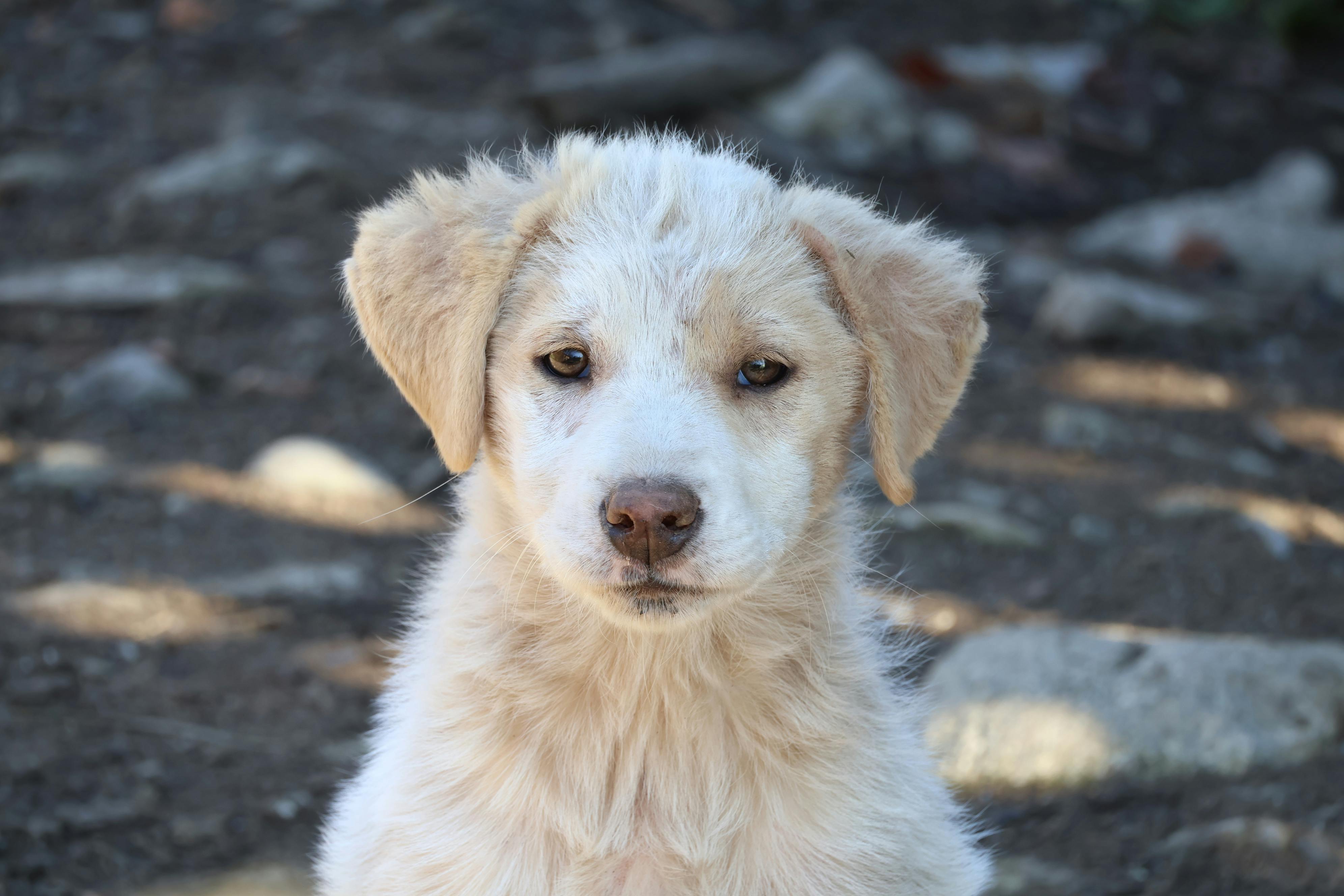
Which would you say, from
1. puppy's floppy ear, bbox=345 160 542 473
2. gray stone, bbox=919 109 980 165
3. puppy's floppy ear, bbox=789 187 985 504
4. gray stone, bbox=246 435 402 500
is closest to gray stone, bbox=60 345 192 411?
gray stone, bbox=246 435 402 500

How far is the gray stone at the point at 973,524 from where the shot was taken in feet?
22.3

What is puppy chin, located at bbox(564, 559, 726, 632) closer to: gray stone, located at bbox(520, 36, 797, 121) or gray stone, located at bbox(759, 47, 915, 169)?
gray stone, located at bbox(520, 36, 797, 121)

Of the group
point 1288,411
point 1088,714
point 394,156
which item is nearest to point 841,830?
point 1088,714

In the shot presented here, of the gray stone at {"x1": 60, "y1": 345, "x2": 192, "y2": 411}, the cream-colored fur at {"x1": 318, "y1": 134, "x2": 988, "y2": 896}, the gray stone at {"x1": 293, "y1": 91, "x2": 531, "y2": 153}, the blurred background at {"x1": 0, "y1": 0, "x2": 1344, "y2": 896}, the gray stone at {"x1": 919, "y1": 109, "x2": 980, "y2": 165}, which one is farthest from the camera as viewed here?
the gray stone at {"x1": 919, "y1": 109, "x2": 980, "y2": 165}

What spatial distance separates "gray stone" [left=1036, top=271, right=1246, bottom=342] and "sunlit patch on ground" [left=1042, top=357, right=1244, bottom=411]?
21 centimetres

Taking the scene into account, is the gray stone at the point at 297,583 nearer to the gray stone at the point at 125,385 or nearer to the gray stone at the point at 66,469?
the gray stone at the point at 66,469

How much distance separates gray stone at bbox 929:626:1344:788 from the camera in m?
4.91

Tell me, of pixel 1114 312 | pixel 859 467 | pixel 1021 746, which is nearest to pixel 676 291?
pixel 859 467

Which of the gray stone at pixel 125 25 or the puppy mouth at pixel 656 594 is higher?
the puppy mouth at pixel 656 594

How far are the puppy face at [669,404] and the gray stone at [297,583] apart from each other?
2.82 metres

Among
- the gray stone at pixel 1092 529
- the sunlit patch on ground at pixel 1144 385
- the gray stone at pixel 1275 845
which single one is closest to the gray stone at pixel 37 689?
the gray stone at pixel 1275 845

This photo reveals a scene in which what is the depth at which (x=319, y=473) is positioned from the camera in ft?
22.6

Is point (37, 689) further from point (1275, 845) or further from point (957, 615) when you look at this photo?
point (1275, 845)

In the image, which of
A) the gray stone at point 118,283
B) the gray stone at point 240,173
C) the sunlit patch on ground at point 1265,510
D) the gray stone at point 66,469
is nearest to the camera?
the sunlit patch on ground at point 1265,510
